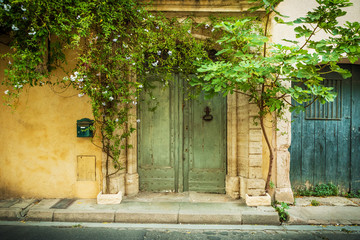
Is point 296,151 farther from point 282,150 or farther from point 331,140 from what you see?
point 331,140

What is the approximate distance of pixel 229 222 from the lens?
3789mm

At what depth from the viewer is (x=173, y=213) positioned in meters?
3.85

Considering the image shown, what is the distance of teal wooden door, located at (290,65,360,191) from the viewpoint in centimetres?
482

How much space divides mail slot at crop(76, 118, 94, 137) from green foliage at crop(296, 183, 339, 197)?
14.2ft

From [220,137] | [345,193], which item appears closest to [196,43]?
[220,137]

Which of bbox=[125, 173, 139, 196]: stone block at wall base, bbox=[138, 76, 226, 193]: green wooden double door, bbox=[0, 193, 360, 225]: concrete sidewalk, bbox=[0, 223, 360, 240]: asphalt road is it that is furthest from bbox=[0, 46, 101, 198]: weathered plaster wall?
bbox=[138, 76, 226, 193]: green wooden double door

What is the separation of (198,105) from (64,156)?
9.21 feet

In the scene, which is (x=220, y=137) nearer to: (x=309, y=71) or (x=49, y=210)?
(x=309, y=71)

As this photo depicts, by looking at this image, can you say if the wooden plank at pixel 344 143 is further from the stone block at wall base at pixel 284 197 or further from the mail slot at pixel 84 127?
the mail slot at pixel 84 127

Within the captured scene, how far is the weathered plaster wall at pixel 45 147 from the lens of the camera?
4.44 meters

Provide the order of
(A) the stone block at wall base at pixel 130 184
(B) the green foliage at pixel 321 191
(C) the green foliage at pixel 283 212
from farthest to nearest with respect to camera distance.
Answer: (B) the green foliage at pixel 321 191, (A) the stone block at wall base at pixel 130 184, (C) the green foliage at pixel 283 212

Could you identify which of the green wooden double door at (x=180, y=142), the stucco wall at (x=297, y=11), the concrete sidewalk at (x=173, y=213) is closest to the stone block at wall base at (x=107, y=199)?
the concrete sidewalk at (x=173, y=213)

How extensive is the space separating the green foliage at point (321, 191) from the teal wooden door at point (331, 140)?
0.09 metres

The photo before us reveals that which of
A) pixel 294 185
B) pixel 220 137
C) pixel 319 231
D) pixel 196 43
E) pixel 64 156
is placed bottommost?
pixel 319 231
